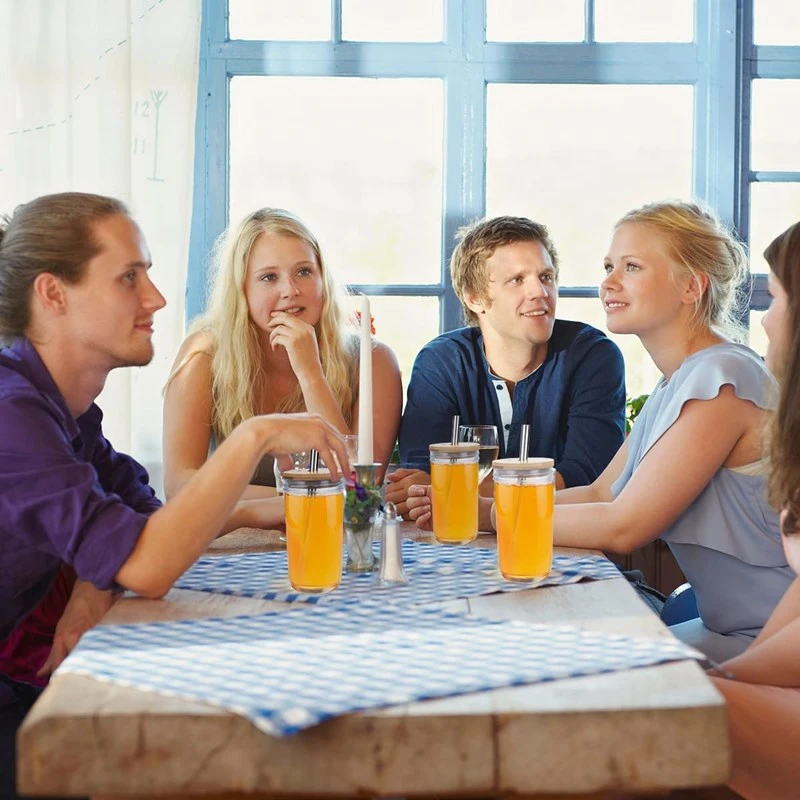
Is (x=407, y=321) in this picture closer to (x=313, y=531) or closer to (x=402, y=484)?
(x=402, y=484)

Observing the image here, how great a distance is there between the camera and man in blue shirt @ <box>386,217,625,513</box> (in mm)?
2664

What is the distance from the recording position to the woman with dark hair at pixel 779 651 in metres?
1.36

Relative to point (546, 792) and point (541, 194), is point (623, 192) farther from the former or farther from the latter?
point (546, 792)

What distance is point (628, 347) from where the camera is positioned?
351 cm

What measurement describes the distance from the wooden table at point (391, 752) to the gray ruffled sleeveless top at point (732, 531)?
3.34 feet

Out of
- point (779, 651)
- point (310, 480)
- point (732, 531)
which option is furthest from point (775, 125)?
point (310, 480)

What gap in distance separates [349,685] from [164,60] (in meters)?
2.57

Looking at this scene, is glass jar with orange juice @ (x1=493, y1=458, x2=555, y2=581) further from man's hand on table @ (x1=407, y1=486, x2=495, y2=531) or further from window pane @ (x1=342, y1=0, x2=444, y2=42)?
window pane @ (x1=342, y1=0, x2=444, y2=42)

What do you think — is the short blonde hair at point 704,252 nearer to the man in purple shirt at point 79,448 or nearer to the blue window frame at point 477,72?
the man in purple shirt at point 79,448

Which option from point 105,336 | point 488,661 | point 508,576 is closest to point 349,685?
point 488,661

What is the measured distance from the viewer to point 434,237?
3.46 m

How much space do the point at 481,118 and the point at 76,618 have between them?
89.2 inches

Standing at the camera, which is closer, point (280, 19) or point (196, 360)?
point (196, 360)

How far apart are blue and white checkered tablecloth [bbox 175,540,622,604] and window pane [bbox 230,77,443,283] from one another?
6.17 feet
